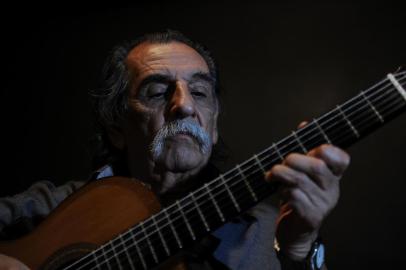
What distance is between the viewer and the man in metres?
0.94

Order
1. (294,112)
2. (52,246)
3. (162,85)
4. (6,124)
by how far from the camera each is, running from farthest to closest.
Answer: (6,124) → (294,112) → (162,85) → (52,246)

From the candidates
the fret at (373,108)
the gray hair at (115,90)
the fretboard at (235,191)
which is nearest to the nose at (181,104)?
the gray hair at (115,90)

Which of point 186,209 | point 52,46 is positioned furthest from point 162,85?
point 52,46

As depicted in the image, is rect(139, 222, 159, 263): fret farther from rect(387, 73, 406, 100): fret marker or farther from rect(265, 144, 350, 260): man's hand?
rect(387, 73, 406, 100): fret marker

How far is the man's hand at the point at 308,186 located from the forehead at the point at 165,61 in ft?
1.83

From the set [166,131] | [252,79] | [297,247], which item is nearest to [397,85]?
[297,247]

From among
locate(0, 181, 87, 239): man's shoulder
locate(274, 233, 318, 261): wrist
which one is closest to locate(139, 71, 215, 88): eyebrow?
locate(0, 181, 87, 239): man's shoulder

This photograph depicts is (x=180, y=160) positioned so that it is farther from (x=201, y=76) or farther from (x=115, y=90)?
(x=115, y=90)

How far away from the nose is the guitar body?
253 millimetres

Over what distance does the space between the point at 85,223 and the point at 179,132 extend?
32 centimetres

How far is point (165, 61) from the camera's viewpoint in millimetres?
1077

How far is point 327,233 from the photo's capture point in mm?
1205

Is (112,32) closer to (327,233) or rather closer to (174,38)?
(174,38)

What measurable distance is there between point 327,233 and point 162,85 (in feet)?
2.38
